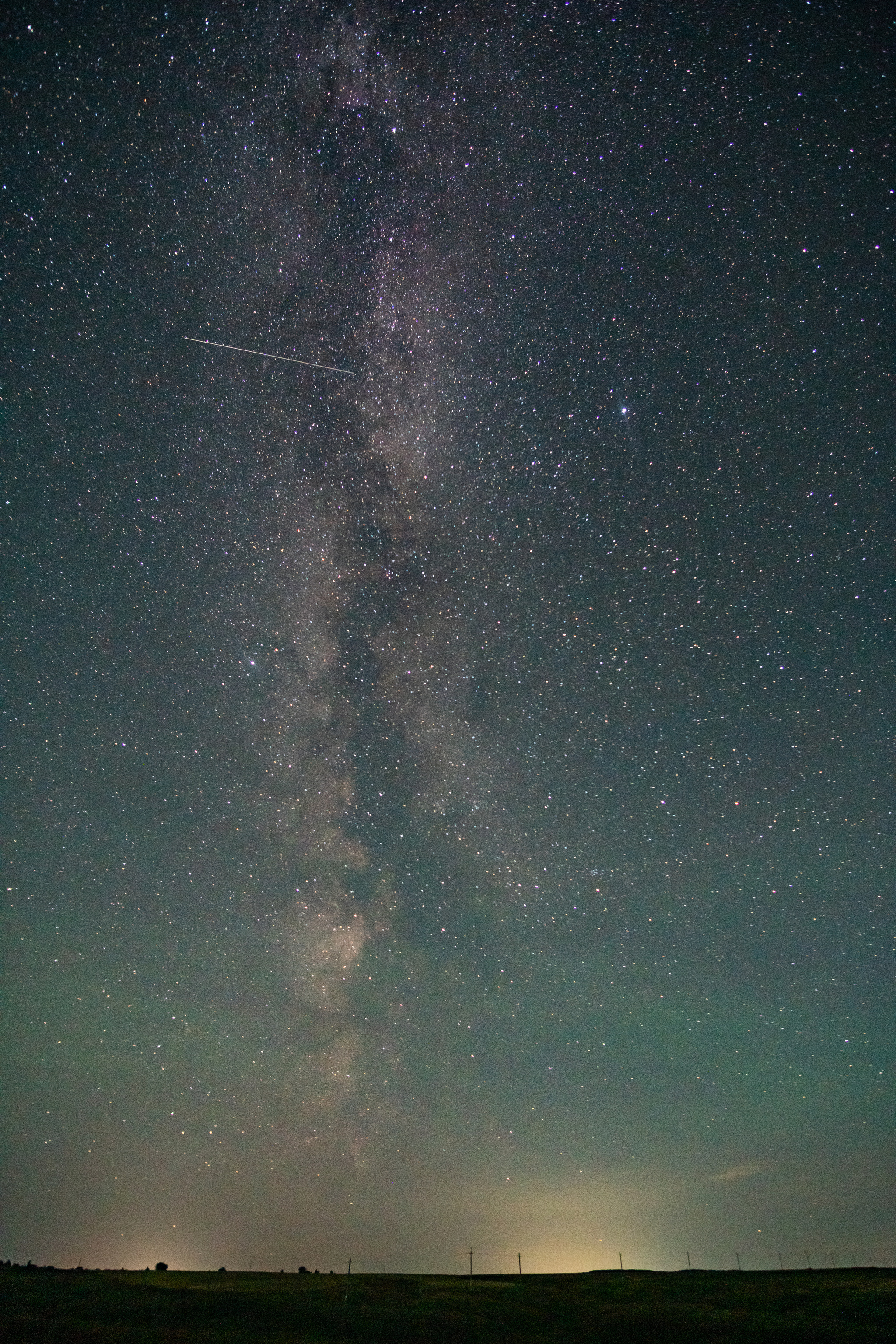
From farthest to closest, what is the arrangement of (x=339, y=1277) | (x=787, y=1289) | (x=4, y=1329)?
(x=339, y=1277), (x=787, y=1289), (x=4, y=1329)

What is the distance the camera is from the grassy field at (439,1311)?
31.0 metres

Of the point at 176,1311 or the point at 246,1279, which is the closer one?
the point at 176,1311

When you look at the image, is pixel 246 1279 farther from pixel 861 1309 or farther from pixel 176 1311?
pixel 861 1309

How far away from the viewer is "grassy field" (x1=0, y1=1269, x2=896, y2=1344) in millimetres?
31047

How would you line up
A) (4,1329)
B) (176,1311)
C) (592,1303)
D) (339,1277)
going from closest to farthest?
(4,1329)
(176,1311)
(592,1303)
(339,1277)

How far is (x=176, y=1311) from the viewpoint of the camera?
1382 inches

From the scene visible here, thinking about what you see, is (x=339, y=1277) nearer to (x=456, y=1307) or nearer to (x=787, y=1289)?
(x=456, y=1307)

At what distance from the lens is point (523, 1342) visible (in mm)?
31000

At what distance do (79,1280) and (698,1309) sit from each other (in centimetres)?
3273

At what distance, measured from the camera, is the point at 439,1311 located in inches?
1425

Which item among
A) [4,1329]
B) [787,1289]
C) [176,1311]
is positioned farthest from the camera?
[787,1289]

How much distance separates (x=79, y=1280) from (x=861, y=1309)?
40.0 meters

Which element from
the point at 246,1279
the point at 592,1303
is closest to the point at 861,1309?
the point at 592,1303

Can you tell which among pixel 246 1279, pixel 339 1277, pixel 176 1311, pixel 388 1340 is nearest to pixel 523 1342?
pixel 388 1340
